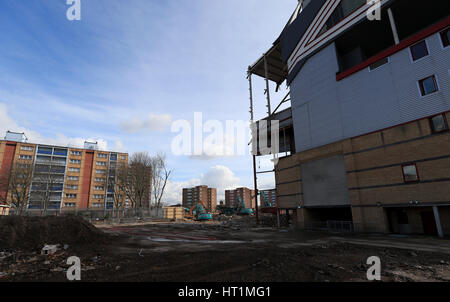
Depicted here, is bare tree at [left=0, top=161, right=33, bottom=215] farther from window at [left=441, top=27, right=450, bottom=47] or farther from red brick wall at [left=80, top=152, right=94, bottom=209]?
window at [left=441, top=27, right=450, bottom=47]

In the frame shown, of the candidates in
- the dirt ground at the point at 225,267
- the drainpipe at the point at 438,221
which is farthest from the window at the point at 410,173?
the dirt ground at the point at 225,267

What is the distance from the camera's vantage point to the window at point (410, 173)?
17622 mm

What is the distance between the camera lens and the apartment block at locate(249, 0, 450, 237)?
17234mm

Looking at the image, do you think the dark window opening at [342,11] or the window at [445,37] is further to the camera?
the dark window opening at [342,11]

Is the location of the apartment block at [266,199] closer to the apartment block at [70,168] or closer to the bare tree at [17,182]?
the apartment block at [70,168]

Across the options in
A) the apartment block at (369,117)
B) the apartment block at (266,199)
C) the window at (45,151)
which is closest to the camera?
the apartment block at (369,117)

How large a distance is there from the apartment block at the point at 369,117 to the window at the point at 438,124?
68 mm

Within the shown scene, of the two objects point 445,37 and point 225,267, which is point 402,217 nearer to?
point 445,37

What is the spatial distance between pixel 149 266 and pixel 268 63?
1551 inches

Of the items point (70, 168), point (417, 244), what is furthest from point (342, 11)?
point (70, 168)

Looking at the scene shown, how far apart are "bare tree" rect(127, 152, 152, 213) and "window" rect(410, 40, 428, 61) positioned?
54.8m

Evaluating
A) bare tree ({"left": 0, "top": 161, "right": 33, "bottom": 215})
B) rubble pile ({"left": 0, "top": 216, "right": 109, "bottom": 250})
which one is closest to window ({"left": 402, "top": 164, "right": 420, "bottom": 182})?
rubble pile ({"left": 0, "top": 216, "right": 109, "bottom": 250})

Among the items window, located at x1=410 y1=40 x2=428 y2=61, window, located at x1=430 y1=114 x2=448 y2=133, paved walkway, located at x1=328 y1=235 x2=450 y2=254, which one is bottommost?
paved walkway, located at x1=328 y1=235 x2=450 y2=254

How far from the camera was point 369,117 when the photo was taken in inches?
831
